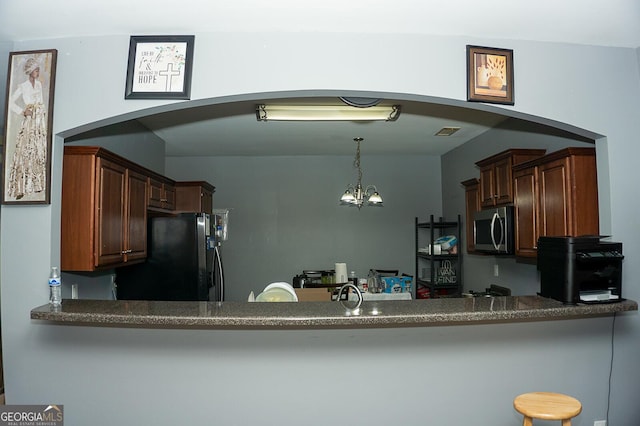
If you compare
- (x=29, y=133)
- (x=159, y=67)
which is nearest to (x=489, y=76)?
(x=159, y=67)

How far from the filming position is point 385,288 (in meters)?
4.52

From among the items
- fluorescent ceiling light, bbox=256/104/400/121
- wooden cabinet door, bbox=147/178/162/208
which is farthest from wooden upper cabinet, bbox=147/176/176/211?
fluorescent ceiling light, bbox=256/104/400/121

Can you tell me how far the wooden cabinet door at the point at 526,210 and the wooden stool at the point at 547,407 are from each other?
135cm

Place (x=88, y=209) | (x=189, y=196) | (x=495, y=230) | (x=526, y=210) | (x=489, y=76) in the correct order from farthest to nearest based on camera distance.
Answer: (x=189, y=196)
(x=495, y=230)
(x=526, y=210)
(x=88, y=209)
(x=489, y=76)

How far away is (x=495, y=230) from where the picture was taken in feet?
11.4

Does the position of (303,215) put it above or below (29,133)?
below

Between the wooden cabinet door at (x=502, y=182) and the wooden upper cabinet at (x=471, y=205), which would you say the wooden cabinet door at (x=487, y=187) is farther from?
the wooden upper cabinet at (x=471, y=205)

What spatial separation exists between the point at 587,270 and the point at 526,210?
932 millimetres

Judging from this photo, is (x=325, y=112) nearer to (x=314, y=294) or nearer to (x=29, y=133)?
(x=314, y=294)

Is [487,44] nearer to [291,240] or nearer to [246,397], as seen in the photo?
[246,397]

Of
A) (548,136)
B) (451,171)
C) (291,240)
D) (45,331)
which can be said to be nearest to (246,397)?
(45,331)

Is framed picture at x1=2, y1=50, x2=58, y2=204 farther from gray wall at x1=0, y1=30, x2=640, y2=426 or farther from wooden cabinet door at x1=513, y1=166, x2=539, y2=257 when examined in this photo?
wooden cabinet door at x1=513, y1=166, x2=539, y2=257

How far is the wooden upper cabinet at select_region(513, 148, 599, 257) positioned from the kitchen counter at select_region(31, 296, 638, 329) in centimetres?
59

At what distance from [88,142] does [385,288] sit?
10.7 ft
